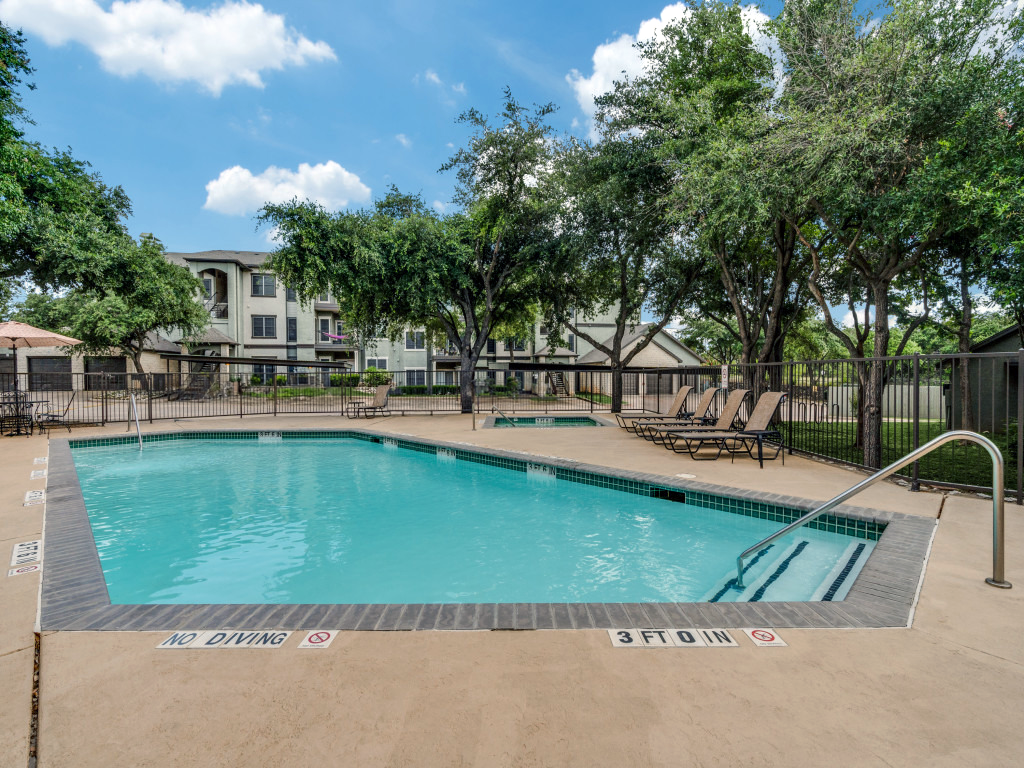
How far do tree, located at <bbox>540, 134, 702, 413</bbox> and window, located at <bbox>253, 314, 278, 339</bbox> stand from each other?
927 inches

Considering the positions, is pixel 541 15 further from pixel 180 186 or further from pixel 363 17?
pixel 180 186

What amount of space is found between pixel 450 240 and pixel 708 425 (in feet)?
35.1

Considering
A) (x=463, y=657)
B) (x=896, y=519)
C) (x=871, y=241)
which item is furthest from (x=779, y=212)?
(x=463, y=657)

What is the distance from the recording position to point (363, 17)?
618 inches

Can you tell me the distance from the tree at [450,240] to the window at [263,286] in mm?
19841

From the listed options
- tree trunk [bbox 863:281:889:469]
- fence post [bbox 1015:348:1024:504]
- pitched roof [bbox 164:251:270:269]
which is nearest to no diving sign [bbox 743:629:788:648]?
fence post [bbox 1015:348:1024:504]

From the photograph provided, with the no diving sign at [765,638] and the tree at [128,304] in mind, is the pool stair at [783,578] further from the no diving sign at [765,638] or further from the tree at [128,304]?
the tree at [128,304]

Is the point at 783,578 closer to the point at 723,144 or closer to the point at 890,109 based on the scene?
the point at 890,109

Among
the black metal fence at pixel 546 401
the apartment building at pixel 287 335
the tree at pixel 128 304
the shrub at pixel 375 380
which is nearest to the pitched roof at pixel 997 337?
the black metal fence at pixel 546 401

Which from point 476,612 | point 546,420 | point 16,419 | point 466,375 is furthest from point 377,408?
point 476,612

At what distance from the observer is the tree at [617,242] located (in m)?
14.5

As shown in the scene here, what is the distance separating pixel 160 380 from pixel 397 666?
20243mm

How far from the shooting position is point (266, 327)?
1395 inches

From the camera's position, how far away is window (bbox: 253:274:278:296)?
35031 millimetres
